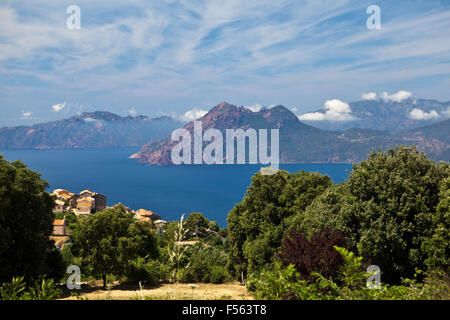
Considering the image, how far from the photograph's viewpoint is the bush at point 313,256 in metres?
7.94

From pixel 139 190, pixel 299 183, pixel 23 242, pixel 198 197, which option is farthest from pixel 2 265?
pixel 139 190

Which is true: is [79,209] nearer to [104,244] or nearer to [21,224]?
[104,244]

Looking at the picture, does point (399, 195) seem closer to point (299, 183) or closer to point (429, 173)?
point (429, 173)

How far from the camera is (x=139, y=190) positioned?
507 feet

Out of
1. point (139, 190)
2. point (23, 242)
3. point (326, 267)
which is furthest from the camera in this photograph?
point (139, 190)

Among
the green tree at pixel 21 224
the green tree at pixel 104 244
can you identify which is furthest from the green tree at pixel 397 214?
the green tree at pixel 21 224

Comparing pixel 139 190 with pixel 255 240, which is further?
pixel 139 190

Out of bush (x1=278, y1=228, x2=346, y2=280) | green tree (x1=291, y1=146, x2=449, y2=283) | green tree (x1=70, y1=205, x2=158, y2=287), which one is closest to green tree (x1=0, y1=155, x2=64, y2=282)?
green tree (x1=70, y1=205, x2=158, y2=287)

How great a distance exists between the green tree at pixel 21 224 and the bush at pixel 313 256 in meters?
9.43

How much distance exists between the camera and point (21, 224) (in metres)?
13.5

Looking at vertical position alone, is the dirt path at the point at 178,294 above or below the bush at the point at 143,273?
above

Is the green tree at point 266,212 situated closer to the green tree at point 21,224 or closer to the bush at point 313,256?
the bush at point 313,256

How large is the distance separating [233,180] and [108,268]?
173m
